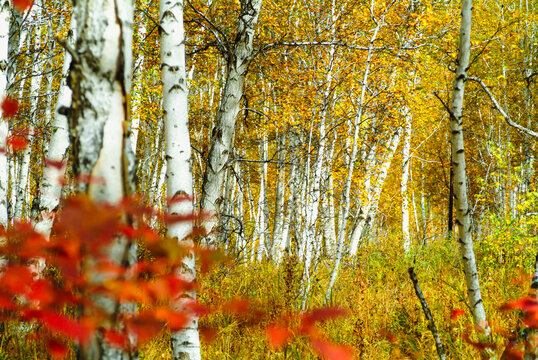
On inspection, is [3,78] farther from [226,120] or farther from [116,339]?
[116,339]

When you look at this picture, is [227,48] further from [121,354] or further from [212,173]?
[121,354]

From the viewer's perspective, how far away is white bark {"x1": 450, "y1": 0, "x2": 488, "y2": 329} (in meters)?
2.02

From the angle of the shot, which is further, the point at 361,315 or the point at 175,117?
the point at 361,315

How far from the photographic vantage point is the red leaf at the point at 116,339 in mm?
1016

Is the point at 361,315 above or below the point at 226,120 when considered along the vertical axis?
below

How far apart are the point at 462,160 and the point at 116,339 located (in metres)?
1.93

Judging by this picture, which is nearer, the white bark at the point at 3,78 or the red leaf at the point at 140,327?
the red leaf at the point at 140,327

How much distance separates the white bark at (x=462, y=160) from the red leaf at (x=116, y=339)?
1.79 metres

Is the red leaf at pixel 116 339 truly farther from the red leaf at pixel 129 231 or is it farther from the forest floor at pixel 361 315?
the forest floor at pixel 361 315

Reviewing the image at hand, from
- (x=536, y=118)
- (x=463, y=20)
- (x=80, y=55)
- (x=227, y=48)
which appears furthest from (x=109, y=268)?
(x=536, y=118)

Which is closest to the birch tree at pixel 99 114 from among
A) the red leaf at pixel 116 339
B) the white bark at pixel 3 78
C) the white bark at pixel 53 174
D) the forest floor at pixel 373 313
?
the red leaf at pixel 116 339

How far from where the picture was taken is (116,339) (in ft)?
3.34

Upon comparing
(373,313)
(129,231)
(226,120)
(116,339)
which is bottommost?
(373,313)

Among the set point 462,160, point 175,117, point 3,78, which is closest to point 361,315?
point 462,160
